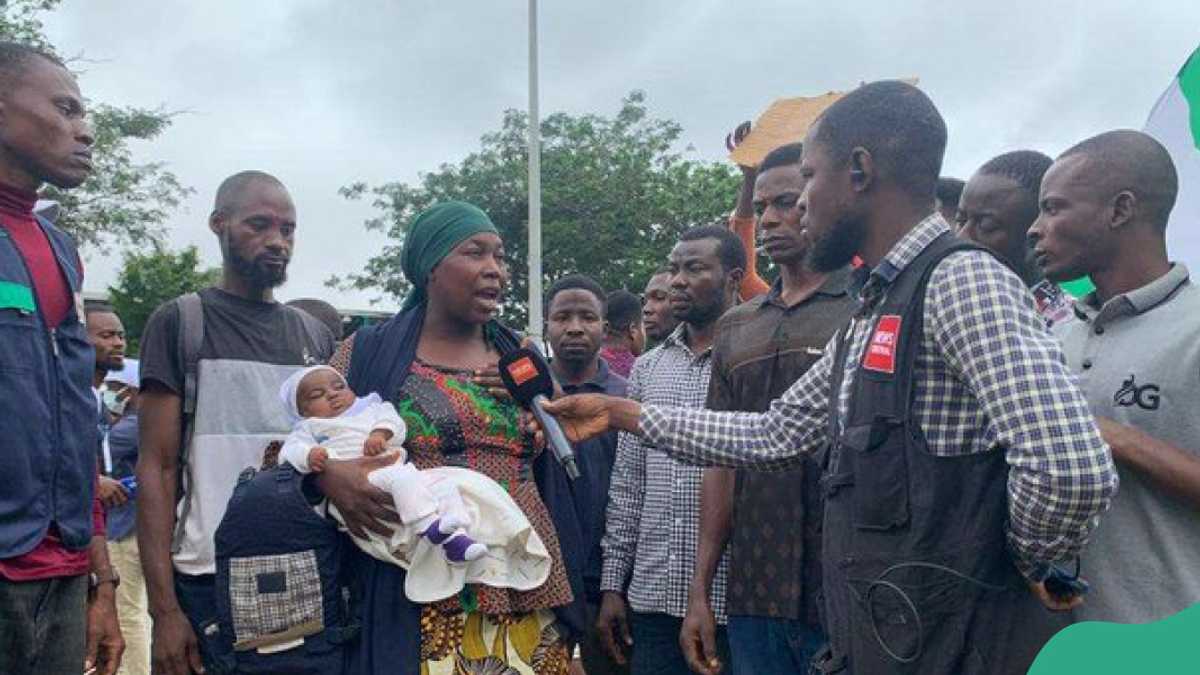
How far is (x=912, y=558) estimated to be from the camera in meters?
2.51

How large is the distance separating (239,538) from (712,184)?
83.8ft

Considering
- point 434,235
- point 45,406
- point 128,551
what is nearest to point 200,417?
point 45,406

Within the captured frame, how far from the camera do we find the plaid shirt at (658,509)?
4314 mm

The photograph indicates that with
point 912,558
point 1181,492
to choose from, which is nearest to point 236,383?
point 912,558

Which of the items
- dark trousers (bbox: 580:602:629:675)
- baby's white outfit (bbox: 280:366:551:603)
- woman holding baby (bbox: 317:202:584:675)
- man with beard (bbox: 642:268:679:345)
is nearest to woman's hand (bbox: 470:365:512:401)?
woman holding baby (bbox: 317:202:584:675)

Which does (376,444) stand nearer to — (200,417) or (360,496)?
(360,496)

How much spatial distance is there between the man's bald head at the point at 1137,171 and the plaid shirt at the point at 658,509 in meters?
1.76

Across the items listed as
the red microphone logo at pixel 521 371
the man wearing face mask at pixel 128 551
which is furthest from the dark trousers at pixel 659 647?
the man wearing face mask at pixel 128 551

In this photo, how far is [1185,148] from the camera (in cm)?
353

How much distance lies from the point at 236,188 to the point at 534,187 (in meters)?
14.1

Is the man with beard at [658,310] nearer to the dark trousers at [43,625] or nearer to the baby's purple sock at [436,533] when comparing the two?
the baby's purple sock at [436,533]

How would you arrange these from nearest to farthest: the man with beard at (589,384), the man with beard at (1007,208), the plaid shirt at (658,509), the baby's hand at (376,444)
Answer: the baby's hand at (376,444)
the man with beard at (1007,208)
the plaid shirt at (658,509)
the man with beard at (589,384)

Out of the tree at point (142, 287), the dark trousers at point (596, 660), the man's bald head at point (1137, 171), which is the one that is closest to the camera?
the man's bald head at point (1137, 171)

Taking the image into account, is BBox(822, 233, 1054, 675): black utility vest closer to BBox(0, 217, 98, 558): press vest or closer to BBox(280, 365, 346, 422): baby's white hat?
BBox(280, 365, 346, 422): baby's white hat
